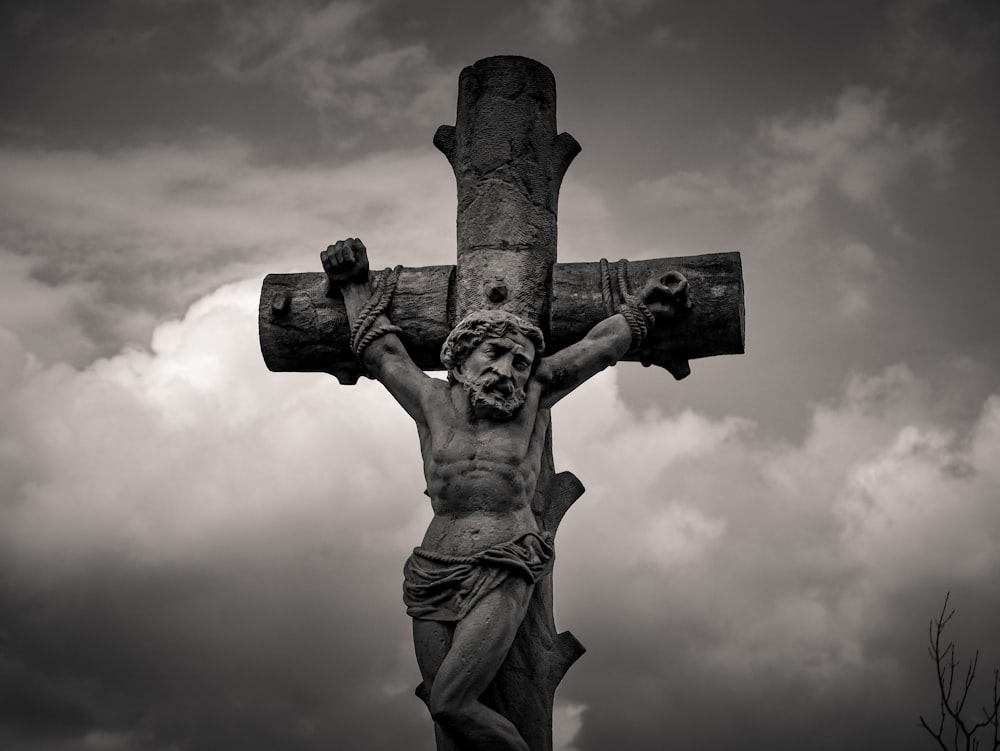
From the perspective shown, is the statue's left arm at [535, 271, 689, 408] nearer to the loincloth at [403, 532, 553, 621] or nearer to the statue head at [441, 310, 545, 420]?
the statue head at [441, 310, 545, 420]

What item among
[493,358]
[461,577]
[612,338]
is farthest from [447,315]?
[461,577]

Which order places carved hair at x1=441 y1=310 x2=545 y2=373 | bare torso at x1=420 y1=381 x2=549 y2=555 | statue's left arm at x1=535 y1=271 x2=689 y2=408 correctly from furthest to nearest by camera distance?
statue's left arm at x1=535 y1=271 x2=689 y2=408 < carved hair at x1=441 y1=310 x2=545 y2=373 < bare torso at x1=420 y1=381 x2=549 y2=555

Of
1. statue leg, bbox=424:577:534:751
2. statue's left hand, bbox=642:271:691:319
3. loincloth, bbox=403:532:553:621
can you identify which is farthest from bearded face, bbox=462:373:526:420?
statue's left hand, bbox=642:271:691:319

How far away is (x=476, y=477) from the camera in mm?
6707

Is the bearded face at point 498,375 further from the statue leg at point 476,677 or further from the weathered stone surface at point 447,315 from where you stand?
the statue leg at point 476,677

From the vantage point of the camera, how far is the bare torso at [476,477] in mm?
6656

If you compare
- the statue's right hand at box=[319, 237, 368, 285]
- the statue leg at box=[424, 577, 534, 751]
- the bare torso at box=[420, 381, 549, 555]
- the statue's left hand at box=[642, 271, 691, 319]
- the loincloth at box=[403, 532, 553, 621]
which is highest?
the statue's right hand at box=[319, 237, 368, 285]

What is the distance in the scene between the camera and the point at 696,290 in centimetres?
736

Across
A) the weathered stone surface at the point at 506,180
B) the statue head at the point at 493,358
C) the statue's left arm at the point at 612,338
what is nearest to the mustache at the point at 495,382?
the statue head at the point at 493,358

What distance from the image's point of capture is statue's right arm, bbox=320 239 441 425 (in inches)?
280

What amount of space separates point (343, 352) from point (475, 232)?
3.08 feet

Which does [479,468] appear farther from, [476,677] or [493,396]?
[476,677]

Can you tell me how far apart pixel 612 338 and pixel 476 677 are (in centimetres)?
185

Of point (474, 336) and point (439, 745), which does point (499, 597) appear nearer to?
point (439, 745)
